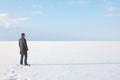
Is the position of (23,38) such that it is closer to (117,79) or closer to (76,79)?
(76,79)

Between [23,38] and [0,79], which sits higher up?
[23,38]

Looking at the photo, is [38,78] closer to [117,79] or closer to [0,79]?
[0,79]

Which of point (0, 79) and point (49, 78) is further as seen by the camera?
point (49, 78)

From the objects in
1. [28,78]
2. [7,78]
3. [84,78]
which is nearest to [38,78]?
[28,78]

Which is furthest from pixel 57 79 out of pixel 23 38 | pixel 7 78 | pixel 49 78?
pixel 23 38

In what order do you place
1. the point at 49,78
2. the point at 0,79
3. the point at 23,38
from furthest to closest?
the point at 23,38 < the point at 49,78 < the point at 0,79

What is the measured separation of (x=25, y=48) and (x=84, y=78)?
4420 mm

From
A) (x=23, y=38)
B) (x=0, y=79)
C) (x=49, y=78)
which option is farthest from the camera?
(x=23, y=38)

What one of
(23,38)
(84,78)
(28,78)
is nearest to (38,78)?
(28,78)

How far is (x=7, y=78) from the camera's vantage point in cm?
668

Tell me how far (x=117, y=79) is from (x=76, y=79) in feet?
3.97

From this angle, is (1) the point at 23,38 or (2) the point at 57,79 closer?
(2) the point at 57,79

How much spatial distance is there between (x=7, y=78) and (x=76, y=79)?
2.03 meters

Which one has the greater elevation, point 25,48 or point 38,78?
point 25,48
